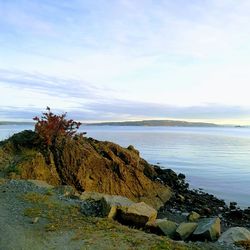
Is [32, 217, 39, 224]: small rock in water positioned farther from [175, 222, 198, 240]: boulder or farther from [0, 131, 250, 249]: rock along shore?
[0, 131, 250, 249]: rock along shore

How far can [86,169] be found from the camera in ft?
66.4

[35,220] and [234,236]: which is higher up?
[35,220]

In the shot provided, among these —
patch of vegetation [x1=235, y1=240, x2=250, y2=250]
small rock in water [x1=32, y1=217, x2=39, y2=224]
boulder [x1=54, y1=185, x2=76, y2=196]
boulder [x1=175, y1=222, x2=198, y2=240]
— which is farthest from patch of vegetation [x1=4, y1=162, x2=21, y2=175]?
patch of vegetation [x1=235, y1=240, x2=250, y2=250]

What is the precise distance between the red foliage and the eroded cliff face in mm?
480

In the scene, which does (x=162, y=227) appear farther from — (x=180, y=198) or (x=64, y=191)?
(x=180, y=198)

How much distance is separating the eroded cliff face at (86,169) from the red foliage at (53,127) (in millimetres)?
480

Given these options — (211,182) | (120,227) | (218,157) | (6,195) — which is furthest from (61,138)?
(218,157)

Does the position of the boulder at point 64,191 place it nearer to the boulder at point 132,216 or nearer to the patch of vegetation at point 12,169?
the boulder at point 132,216

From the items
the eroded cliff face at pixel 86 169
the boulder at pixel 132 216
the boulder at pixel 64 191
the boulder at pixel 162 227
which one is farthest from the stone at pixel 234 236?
the eroded cliff face at pixel 86 169

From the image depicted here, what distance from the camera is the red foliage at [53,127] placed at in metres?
20.4

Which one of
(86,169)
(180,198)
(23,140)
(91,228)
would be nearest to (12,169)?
(23,140)

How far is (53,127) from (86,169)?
8.77ft

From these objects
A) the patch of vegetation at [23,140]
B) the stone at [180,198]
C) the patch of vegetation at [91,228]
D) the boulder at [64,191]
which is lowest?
the stone at [180,198]

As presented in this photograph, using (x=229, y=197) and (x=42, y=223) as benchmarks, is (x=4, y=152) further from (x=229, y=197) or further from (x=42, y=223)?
(x=229, y=197)
